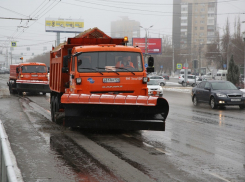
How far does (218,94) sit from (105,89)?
33.4 feet

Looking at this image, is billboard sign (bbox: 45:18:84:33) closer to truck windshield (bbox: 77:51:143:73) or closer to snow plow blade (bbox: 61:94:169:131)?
truck windshield (bbox: 77:51:143:73)

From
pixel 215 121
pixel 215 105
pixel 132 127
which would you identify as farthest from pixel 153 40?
pixel 132 127

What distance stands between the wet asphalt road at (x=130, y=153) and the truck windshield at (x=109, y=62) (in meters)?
1.76

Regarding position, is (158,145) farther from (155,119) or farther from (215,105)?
(215,105)

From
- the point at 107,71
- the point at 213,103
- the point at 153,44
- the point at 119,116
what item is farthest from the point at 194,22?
the point at 119,116

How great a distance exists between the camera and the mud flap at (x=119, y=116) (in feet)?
32.4

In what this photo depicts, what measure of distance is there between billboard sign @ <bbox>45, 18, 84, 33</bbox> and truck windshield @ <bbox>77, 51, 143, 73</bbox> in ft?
364

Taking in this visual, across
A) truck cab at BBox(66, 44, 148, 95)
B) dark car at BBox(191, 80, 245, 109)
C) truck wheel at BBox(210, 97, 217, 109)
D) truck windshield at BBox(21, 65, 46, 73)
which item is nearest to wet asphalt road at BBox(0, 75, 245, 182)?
truck cab at BBox(66, 44, 148, 95)

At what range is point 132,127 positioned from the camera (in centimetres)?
1007

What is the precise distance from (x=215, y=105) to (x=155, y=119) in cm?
1065

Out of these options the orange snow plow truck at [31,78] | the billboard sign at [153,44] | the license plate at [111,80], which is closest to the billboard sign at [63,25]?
the billboard sign at [153,44]

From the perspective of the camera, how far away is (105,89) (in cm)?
1104

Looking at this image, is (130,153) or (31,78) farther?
(31,78)

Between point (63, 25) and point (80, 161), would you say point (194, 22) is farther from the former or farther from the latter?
point (80, 161)
